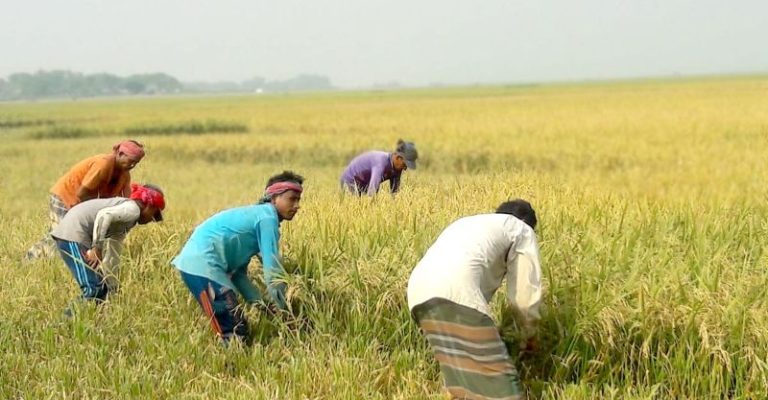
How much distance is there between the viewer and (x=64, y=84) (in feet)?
389

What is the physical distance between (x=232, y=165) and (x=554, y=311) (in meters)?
14.1

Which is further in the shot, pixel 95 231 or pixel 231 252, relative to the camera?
pixel 95 231

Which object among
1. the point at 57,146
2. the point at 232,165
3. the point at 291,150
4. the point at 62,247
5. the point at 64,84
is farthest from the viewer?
the point at 64,84

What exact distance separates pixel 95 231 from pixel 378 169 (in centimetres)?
301

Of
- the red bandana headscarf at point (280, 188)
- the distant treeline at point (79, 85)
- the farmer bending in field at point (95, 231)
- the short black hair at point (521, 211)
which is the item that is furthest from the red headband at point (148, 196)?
the distant treeline at point (79, 85)

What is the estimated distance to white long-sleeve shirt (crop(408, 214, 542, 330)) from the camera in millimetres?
3398

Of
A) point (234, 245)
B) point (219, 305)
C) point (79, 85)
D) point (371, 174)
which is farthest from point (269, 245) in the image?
point (79, 85)

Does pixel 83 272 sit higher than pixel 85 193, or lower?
lower

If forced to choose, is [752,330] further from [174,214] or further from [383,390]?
[174,214]

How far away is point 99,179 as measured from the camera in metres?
5.50

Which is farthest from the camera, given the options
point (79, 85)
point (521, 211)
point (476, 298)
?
point (79, 85)

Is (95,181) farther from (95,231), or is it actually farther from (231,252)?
(231,252)

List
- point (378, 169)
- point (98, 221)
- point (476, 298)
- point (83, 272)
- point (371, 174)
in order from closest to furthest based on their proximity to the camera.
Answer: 1. point (476, 298)
2. point (98, 221)
3. point (83, 272)
4. point (378, 169)
5. point (371, 174)

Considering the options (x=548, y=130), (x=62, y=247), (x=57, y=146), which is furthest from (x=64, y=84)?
(x=62, y=247)
